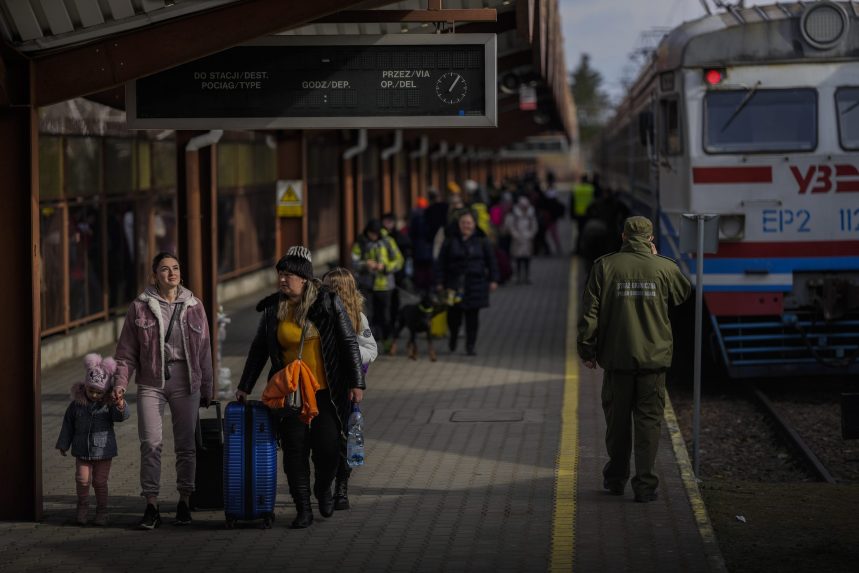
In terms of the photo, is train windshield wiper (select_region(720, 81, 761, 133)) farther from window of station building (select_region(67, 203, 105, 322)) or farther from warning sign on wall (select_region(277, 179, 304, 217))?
window of station building (select_region(67, 203, 105, 322))

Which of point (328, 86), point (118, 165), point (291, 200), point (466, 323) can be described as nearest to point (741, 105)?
point (466, 323)

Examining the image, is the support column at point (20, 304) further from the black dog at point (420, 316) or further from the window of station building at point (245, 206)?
the window of station building at point (245, 206)

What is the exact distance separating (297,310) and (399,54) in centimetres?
231

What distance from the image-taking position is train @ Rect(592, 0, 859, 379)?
15.0 m

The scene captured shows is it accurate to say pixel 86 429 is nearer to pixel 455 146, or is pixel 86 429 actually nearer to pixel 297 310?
pixel 297 310

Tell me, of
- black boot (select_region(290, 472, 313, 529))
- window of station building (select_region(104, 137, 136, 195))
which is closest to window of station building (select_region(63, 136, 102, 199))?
window of station building (select_region(104, 137, 136, 195))

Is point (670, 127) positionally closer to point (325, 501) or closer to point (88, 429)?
point (325, 501)

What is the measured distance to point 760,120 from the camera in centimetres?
1528

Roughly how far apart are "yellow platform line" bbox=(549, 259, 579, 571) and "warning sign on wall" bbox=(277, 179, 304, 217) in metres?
3.20

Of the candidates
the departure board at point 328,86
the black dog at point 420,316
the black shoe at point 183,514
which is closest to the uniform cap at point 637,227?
the departure board at point 328,86

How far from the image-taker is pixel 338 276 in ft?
31.3

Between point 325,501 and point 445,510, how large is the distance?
2.49 feet

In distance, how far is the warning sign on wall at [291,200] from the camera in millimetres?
16453

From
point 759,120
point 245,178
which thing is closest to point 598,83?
point 245,178
